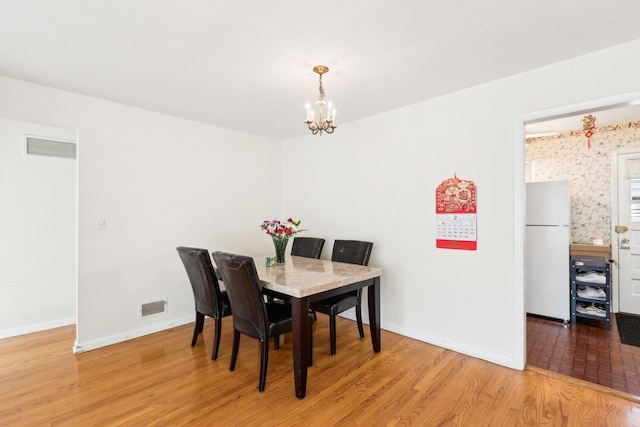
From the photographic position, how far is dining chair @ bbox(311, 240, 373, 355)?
276cm

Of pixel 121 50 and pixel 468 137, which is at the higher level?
pixel 121 50

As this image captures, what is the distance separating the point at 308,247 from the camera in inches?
152

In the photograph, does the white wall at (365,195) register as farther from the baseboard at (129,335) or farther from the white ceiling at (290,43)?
the white ceiling at (290,43)

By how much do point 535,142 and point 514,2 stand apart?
136 inches

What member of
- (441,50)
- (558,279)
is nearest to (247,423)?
(441,50)

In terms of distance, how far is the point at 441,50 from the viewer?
2.12 meters

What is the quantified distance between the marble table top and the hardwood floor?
2.39ft

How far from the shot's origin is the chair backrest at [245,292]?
2.17 m

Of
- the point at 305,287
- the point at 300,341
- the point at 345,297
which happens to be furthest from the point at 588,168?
the point at 300,341

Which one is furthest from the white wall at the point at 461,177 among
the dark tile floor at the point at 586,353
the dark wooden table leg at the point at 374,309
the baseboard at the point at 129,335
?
the baseboard at the point at 129,335

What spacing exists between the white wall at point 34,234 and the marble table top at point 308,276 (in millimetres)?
2441

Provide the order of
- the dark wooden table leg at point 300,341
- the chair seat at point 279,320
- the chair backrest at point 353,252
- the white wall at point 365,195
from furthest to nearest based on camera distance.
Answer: the chair backrest at point 353,252, the white wall at point 365,195, the chair seat at point 279,320, the dark wooden table leg at point 300,341

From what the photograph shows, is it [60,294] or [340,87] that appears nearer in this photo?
[340,87]

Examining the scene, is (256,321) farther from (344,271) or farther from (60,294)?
(60,294)
